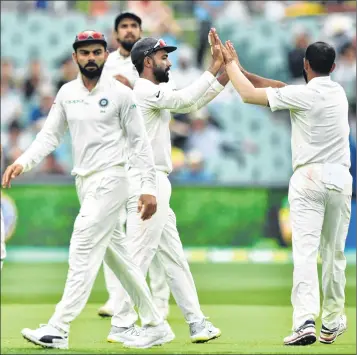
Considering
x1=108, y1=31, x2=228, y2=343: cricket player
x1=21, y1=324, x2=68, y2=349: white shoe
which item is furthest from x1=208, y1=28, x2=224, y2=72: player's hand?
x1=21, y1=324, x2=68, y2=349: white shoe

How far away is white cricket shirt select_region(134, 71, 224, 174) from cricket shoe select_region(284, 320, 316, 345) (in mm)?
1472

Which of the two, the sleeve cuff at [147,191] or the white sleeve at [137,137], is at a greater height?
the white sleeve at [137,137]

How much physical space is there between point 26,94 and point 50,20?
71.2 inches

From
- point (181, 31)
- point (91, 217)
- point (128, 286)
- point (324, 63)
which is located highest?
point (181, 31)

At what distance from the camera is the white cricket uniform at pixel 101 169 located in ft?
22.1

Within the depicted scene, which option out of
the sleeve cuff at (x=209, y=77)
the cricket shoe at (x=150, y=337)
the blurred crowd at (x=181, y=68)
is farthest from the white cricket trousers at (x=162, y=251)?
the blurred crowd at (x=181, y=68)

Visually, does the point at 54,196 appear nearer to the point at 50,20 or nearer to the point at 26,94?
the point at 26,94

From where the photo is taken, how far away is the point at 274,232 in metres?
15.8

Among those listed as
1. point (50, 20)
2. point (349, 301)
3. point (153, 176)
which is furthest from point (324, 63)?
point (50, 20)

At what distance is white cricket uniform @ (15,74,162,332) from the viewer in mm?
6734

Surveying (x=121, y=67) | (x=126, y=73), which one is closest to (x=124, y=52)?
(x=121, y=67)

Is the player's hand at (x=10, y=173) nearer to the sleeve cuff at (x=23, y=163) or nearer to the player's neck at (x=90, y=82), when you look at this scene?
the sleeve cuff at (x=23, y=163)

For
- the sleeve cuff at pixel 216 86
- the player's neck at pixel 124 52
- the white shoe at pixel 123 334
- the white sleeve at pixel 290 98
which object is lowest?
the white shoe at pixel 123 334

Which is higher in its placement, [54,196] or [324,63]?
[324,63]
